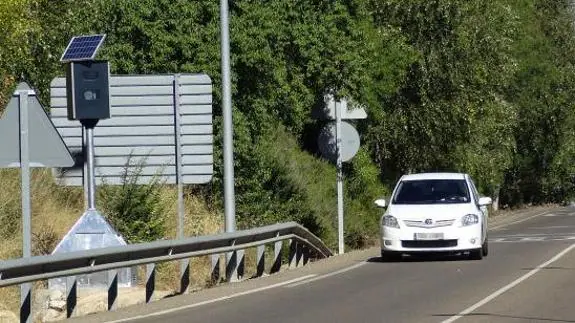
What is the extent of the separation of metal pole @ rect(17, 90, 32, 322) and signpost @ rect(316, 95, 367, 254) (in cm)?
1486

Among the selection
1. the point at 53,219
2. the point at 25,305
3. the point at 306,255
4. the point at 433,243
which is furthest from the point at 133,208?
the point at 25,305

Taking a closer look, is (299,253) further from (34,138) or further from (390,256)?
(34,138)

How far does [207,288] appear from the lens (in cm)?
1925

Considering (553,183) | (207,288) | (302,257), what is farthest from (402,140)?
(553,183)

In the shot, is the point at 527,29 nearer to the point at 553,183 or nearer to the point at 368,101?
the point at 553,183

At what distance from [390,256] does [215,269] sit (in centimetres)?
475

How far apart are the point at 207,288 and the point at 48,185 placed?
6613 millimetres

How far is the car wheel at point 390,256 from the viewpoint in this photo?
23.2m

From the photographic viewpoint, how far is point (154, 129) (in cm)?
2084

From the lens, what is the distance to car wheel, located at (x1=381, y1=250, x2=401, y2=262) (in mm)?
23169

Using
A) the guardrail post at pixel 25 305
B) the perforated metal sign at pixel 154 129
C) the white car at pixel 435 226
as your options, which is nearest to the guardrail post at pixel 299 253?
the white car at pixel 435 226

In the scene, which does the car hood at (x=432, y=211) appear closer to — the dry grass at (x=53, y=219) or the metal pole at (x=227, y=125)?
the metal pole at (x=227, y=125)

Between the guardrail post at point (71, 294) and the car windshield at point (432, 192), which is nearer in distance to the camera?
the guardrail post at point (71, 294)

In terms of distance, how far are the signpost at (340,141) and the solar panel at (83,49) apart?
12432 millimetres
